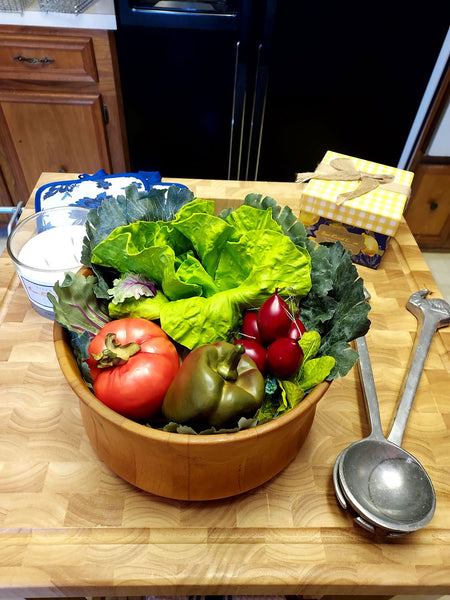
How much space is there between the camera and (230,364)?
0.38 meters

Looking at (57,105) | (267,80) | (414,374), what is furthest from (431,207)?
(57,105)

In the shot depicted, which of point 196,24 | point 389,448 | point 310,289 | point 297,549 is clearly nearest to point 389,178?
point 310,289

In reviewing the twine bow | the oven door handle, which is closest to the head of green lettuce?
the twine bow

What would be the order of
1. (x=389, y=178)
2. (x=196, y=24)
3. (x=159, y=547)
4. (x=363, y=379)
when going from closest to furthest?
1. (x=159, y=547)
2. (x=363, y=379)
3. (x=389, y=178)
4. (x=196, y=24)

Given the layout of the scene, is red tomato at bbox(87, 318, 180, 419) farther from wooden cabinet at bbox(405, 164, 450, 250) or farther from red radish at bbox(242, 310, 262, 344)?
wooden cabinet at bbox(405, 164, 450, 250)

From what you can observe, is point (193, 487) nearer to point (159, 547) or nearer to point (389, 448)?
point (159, 547)

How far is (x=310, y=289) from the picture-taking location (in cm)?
50

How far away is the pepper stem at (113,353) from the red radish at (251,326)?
0.40 feet

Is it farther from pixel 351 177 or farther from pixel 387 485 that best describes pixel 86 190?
pixel 387 485

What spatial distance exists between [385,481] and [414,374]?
17 centimetres

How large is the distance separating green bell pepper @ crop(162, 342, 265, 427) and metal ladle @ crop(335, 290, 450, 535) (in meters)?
0.16

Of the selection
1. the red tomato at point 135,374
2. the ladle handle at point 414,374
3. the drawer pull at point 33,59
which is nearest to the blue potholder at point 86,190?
the red tomato at point 135,374

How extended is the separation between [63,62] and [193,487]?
1268 millimetres

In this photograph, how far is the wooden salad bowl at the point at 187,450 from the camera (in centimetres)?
36
